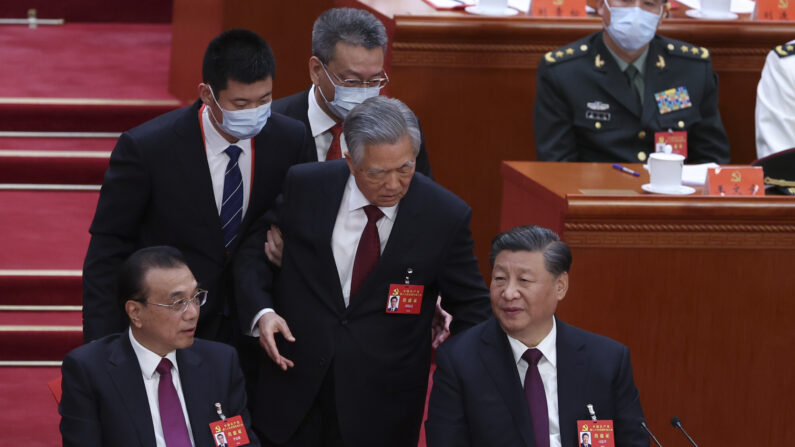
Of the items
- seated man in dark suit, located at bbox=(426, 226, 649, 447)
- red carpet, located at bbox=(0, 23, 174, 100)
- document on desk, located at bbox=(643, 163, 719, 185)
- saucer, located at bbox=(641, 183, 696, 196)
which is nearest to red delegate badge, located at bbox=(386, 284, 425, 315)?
seated man in dark suit, located at bbox=(426, 226, 649, 447)

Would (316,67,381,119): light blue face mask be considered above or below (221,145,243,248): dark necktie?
above

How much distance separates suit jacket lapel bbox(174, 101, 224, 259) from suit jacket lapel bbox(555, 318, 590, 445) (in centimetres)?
81

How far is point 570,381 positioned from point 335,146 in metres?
0.86

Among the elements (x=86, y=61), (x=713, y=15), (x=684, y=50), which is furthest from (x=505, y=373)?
(x=86, y=61)

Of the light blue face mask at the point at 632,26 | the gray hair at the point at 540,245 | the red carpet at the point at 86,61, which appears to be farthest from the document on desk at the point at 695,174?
the red carpet at the point at 86,61

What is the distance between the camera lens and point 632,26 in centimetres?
359

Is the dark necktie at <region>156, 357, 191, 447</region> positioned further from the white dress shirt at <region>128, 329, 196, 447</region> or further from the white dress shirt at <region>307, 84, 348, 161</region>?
the white dress shirt at <region>307, 84, 348, 161</region>

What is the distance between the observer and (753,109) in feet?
13.7

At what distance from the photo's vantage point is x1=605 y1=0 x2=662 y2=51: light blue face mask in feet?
11.7

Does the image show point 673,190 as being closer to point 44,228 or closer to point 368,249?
point 368,249

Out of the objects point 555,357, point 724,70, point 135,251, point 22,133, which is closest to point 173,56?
point 22,133

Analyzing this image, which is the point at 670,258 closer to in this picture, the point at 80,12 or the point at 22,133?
the point at 22,133

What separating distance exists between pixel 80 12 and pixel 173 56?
4.14 ft

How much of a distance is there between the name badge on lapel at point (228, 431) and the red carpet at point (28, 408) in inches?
44.0
